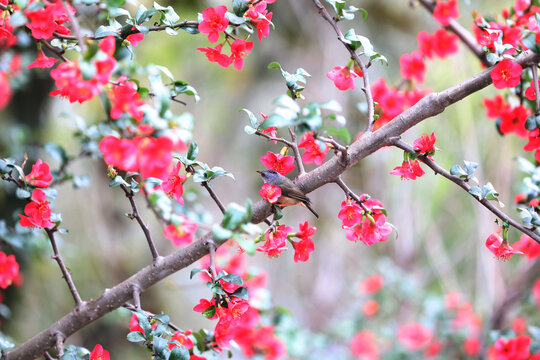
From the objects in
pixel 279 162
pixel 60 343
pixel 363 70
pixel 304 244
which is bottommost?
pixel 60 343

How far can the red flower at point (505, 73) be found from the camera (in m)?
0.79

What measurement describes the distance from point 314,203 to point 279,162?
2.30m

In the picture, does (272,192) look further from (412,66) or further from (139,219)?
(412,66)

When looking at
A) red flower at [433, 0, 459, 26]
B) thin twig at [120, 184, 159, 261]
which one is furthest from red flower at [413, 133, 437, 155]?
→ red flower at [433, 0, 459, 26]

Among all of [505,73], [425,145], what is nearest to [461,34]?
[505,73]

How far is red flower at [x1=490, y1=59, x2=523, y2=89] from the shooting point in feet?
2.58

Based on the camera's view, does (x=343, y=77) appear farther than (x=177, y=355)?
Yes

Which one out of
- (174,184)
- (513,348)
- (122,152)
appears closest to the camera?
(122,152)

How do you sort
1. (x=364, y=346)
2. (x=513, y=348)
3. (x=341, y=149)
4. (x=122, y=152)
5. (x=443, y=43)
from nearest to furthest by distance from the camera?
1. (x=122, y=152)
2. (x=341, y=149)
3. (x=513, y=348)
4. (x=443, y=43)
5. (x=364, y=346)

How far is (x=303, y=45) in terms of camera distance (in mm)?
3066

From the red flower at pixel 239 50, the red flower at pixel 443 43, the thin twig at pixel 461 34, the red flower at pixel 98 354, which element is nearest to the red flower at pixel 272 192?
the red flower at pixel 239 50

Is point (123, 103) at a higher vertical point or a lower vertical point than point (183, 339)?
higher

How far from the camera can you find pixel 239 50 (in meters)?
0.83

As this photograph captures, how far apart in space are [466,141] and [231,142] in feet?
4.90
